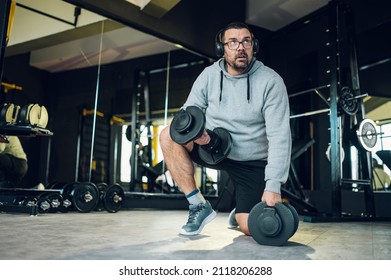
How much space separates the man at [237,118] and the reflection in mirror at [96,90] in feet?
8.52

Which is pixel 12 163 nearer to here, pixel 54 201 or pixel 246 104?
pixel 54 201

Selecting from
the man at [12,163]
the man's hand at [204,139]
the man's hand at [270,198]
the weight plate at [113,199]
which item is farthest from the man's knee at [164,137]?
the man at [12,163]

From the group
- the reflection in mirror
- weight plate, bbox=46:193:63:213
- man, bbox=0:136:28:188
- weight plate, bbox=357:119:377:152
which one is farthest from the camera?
the reflection in mirror

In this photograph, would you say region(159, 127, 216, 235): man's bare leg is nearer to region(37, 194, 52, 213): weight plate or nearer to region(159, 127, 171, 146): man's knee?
region(159, 127, 171, 146): man's knee

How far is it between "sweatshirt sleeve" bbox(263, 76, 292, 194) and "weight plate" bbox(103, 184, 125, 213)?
2100 mm

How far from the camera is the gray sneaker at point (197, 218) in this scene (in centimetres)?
171

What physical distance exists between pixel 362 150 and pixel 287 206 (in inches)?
85.6

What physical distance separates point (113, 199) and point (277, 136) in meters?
2.22

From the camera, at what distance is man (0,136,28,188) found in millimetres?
3572

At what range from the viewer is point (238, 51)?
1731 mm

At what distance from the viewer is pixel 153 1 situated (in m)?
3.56

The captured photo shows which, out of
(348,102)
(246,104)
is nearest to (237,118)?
(246,104)

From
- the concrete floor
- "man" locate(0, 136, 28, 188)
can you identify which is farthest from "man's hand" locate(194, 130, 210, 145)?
"man" locate(0, 136, 28, 188)
